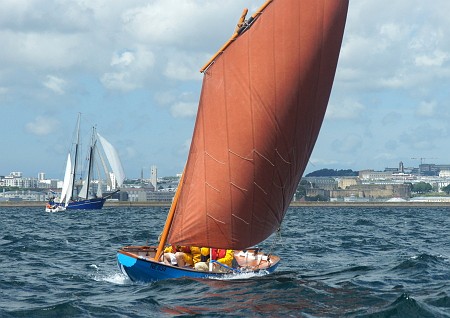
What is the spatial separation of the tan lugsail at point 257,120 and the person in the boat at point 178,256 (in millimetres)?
638

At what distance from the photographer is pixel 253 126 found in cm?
2403

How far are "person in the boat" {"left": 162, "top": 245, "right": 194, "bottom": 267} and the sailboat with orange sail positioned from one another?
356mm

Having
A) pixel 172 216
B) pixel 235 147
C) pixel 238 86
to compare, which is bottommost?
pixel 172 216

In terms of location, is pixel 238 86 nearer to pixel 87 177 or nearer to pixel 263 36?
pixel 263 36

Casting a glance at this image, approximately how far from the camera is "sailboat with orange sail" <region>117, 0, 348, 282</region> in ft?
77.6

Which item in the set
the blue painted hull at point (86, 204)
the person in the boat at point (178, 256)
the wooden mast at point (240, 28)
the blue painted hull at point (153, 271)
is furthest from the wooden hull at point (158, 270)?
the blue painted hull at point (86, 204)

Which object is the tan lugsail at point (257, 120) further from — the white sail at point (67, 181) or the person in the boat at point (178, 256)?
the white sail at point (67, 181)

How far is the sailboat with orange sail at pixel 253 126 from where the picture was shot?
2366 centimetres

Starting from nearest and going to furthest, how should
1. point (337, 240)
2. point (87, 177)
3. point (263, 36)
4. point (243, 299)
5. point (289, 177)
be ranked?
point (243, 299)
point (263, 36)
point (289, 177)
point (337, 240)
point (87, 177)

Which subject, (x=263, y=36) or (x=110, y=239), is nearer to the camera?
(x=263, y=36)

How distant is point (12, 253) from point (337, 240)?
19177 millimetres

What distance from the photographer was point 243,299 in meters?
22.2

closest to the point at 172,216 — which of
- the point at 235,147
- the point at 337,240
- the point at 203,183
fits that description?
the point at 203,183

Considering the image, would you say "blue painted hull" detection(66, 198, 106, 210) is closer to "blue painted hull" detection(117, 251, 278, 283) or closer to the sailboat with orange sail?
the sailboat with orange sail
